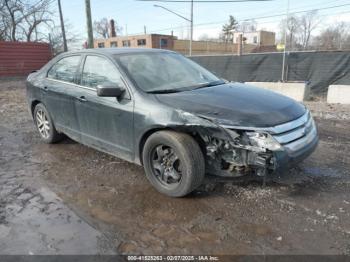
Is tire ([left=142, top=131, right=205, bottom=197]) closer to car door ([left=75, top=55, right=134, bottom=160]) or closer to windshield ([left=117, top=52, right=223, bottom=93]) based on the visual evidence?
car door ([left=75, top=55, right=134, bottom=160])

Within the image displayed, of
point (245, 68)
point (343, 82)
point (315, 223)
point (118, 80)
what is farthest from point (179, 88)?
point (245, 68)

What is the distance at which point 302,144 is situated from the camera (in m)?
3.40

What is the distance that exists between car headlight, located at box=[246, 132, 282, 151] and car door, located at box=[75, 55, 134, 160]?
1448 mm

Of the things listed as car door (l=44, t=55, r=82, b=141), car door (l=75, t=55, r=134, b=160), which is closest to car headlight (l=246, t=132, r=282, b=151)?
car door (l=75, t=55, r=134, b=160)

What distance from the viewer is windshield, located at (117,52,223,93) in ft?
13.0

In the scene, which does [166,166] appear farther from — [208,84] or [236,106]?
[208,84]

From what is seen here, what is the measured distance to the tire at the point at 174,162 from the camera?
3340 millimetres

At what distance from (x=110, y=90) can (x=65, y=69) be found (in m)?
1.70

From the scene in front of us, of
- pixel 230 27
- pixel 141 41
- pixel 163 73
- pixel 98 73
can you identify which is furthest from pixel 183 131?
pixel 230 27

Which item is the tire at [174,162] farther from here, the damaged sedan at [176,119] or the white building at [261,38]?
the white building at [261,38]

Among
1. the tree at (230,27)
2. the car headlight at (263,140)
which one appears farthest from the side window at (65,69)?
the tree at (230,27)

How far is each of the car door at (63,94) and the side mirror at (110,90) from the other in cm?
103

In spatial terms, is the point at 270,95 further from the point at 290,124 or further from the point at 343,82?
the point at 343,82

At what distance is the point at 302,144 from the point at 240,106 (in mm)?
764
